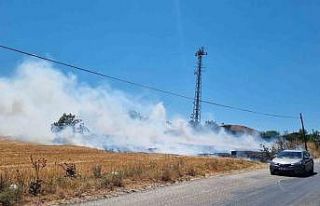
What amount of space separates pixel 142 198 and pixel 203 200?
1.84 meters

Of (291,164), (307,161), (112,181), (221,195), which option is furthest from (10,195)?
(307,161)

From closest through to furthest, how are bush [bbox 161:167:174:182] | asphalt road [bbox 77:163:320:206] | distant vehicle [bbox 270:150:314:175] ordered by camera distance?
1. asphalt road [bbox 77:163:320:206]
2. bush [bbox 161:167:174:182]
3. distant vehicle [bbox 270:150:314:175]

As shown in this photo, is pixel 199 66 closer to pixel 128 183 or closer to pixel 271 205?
pixel 128 183

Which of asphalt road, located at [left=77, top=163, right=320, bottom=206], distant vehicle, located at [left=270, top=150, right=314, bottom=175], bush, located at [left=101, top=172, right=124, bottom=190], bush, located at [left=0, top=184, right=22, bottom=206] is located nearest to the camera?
bush, located at [left=0, top=184, right=22, bottom=206]

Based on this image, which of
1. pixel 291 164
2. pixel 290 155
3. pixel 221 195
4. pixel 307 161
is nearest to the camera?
pixel 221 195

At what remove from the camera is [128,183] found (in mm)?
20688

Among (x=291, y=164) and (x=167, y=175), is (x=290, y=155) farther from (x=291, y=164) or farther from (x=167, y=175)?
(x=167, y=175)

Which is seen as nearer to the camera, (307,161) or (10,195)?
(10,195)

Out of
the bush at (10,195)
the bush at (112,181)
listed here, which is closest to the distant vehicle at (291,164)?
the bush at (112,181)

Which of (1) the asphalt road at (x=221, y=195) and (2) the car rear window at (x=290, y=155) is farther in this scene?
(2) the car rear window at (x=290, y=155)

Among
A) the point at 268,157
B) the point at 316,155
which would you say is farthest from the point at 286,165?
the point at 316,155

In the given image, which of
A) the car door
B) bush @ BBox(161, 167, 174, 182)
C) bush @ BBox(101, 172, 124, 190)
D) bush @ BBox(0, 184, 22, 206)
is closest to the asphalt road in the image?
bush @ BBox(161, 167, 174, 182)

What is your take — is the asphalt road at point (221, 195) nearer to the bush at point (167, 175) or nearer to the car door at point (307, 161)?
the bush at point (167, 175)

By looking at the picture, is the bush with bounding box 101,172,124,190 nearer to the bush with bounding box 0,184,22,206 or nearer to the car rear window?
the bush with bounding box 0,184,22,206
